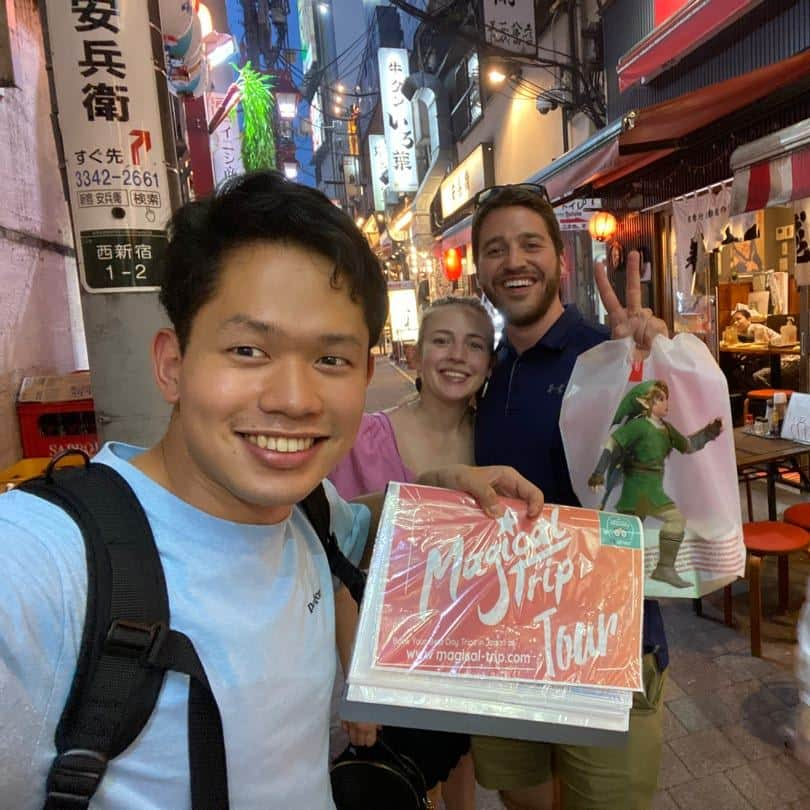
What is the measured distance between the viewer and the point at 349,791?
6.13ft

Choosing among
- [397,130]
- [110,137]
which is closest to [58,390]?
[110,137]

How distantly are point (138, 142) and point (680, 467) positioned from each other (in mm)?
2996

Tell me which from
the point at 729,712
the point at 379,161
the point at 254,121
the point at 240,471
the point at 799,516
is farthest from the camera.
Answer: the point at 379,161

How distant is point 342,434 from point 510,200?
1.56 metres

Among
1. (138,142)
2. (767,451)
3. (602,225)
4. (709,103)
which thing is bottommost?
(767,451)

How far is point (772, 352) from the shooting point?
8305mm

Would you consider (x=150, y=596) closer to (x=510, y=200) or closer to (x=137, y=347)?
(x=510, y=200)

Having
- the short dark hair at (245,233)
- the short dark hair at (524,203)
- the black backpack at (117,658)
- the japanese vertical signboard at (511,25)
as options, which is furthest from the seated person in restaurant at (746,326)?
the black backpack at (117,658)

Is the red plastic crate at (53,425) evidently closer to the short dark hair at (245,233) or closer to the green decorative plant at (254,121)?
the short dark hair at (245,233)

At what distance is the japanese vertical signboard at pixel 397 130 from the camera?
19.6 meters

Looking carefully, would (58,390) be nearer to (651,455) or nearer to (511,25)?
(651,455)

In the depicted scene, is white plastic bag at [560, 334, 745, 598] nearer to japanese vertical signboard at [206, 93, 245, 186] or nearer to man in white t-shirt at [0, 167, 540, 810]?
man in white t-shirt at [0, 167, 540, 810]

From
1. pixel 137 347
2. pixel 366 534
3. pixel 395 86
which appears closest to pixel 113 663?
pixel 366 534

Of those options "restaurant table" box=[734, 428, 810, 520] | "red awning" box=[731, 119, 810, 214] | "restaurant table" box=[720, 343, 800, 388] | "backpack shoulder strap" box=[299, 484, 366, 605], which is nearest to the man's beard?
"backpack shoulder strap" box=[299, 484, 366, 605]
